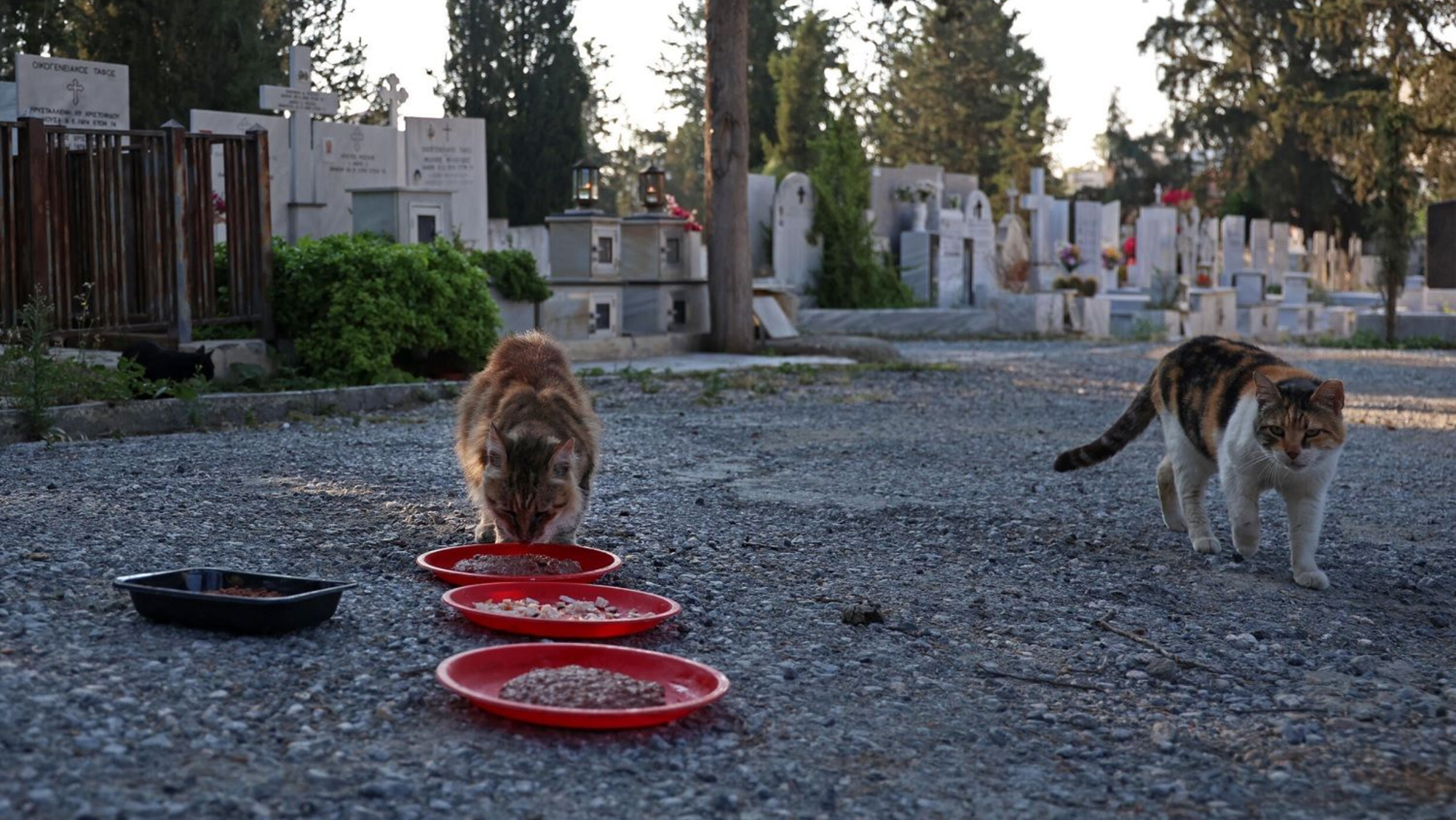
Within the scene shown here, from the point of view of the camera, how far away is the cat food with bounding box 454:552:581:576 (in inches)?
180

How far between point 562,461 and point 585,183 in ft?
42.5

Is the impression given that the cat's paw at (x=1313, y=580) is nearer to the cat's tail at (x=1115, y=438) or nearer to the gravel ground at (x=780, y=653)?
the gravel ground at (x=780, y=653)

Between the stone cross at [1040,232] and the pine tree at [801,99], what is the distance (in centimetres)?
740

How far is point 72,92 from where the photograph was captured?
13875 millimetres

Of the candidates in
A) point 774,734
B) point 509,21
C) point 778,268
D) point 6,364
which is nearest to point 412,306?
point 6,364

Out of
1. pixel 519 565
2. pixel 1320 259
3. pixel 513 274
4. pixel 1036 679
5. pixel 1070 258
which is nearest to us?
pixel 1036 679

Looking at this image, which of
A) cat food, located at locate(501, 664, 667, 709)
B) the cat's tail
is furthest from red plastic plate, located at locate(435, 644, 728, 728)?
the cat's tail

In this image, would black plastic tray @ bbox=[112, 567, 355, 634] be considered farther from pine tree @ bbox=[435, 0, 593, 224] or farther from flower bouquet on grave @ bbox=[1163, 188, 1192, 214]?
flower bouquet on grave @ bbox=[1163, 188, 1192, 214]

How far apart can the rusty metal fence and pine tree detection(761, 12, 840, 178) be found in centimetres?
2810

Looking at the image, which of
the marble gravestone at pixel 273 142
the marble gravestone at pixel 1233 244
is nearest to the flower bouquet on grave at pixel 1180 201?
the marble gravestone at pixel 1233 244

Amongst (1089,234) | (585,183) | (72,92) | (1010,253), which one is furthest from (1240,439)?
(1089,234)

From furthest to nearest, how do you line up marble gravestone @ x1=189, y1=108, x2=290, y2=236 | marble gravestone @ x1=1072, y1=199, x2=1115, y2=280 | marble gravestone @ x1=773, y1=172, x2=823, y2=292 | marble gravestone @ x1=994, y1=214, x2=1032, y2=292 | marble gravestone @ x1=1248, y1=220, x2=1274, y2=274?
marble gravestone @ x1=1248, y1=220, x2=1274, y2=274 → marble gravestone @ x1=1072, y1=199, x2=1115, y2=280 → marble gravestone @ x1=994, y1=214, x2=1032, y2=292 → marble gravestone @ x1=773, y1=172, x2=823, y2=292 → marble gravestone @ x1=189, y1=108, x2=290, y2=236

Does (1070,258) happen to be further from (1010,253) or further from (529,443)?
(529,443)

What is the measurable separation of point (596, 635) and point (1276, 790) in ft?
5.97
